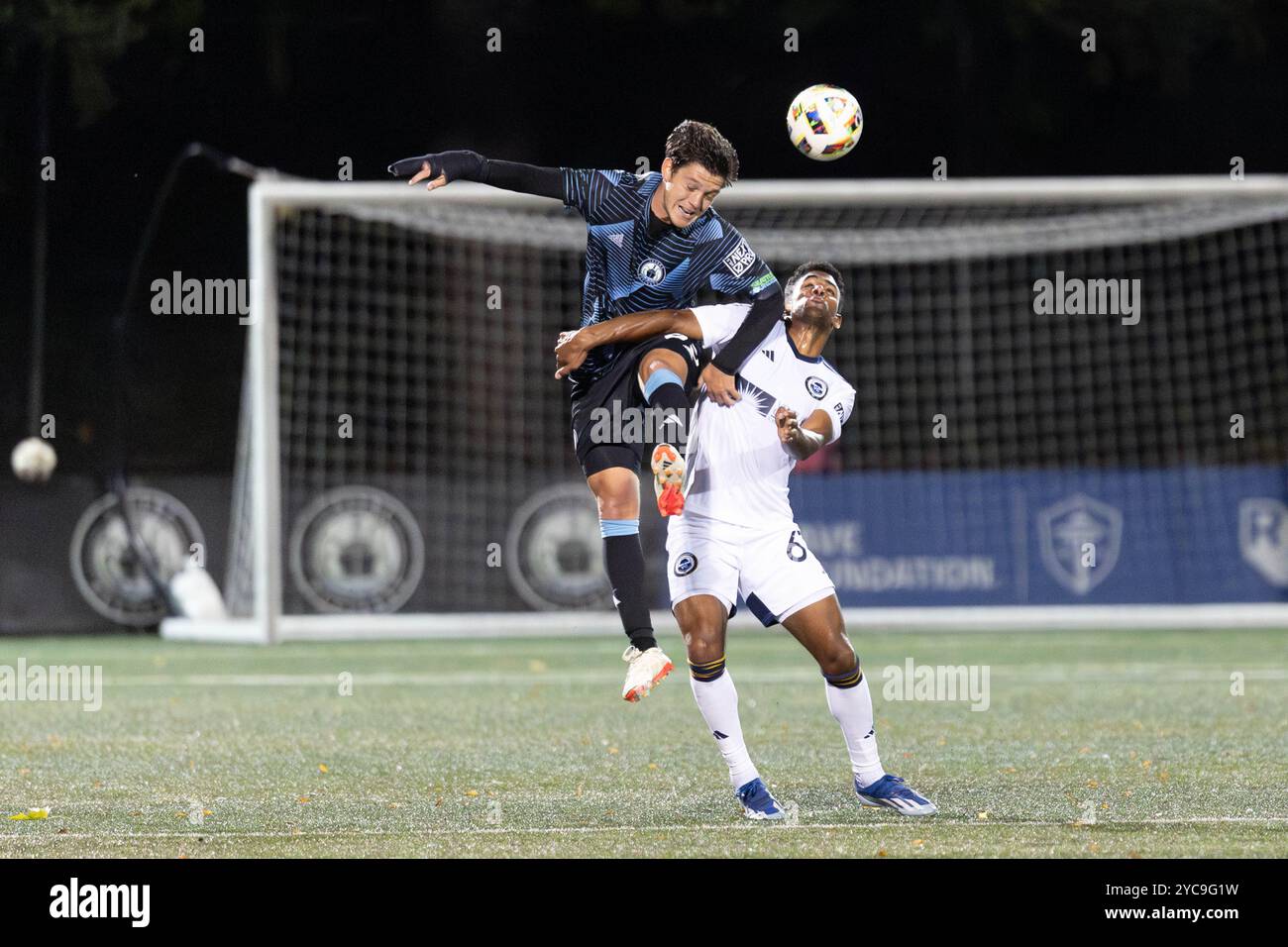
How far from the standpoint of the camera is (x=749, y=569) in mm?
6398

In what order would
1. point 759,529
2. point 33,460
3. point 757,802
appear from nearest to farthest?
point 757,802
point 759,529
point 33,460

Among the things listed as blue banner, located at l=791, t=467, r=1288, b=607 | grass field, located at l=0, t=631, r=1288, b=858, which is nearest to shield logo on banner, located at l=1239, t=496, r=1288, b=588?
blue banner, located at l=791, t=467, r=1288, b=607

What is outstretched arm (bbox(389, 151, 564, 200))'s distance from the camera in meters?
6.38

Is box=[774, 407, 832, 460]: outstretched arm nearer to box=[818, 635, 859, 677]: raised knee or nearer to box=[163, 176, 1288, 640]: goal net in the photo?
box=[818, 635, 859, 677]: raised knee

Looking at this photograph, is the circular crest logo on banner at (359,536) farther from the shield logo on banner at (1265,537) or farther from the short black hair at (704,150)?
the short black hair at (704,150)

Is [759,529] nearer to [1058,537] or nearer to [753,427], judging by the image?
[753,427]

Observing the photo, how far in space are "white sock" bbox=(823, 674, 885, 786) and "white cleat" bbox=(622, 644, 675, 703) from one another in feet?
2.01

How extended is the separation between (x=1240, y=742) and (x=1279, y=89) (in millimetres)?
13778

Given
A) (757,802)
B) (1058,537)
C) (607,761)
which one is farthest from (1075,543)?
(757,802)

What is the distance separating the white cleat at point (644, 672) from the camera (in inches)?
248

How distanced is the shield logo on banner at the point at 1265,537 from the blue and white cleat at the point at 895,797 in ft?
35.9

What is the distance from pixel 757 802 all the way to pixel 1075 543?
10.8 metres

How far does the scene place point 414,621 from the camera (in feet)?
48.2
